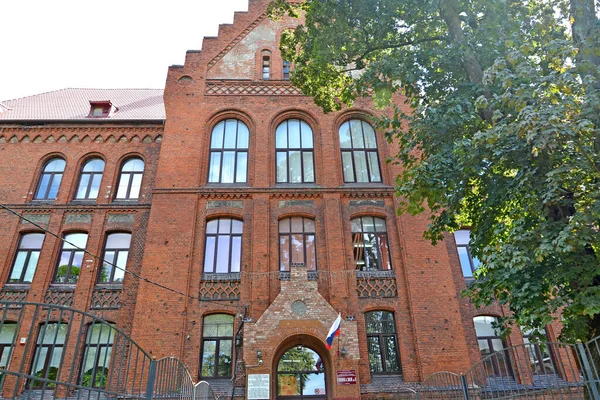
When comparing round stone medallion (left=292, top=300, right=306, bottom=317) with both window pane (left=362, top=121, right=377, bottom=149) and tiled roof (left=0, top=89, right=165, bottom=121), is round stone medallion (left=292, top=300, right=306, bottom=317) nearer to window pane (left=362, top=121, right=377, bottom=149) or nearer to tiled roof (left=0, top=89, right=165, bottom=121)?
window pane (left=362, top=121, right=377, bottom=149)

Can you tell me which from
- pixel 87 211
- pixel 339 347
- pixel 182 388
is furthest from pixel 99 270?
pixel 182 388

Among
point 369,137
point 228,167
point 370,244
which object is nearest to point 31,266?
point 228,167

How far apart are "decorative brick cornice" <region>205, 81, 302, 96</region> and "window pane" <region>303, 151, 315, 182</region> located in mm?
2989

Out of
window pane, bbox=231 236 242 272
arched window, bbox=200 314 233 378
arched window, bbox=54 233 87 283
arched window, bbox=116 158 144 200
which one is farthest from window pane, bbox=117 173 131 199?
arched window, bbox=200 314 233 378

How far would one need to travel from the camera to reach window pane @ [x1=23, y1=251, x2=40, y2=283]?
15405 millimetres

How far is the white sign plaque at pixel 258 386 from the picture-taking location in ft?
39.5

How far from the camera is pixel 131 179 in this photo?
17688mm

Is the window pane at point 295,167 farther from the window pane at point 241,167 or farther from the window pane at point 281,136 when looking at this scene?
the window pane at point 241,167

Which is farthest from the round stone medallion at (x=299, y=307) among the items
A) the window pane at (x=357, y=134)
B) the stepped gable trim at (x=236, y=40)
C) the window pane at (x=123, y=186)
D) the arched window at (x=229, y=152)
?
the stepped gable trim at (x=236, y=40)

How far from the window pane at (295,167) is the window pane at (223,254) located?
366cm

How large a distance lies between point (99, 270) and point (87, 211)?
2.68 metres

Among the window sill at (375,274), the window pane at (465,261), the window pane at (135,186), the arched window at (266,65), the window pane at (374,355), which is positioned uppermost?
the arched window at (266,65)

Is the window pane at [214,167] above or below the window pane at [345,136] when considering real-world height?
below

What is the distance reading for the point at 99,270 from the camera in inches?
610
